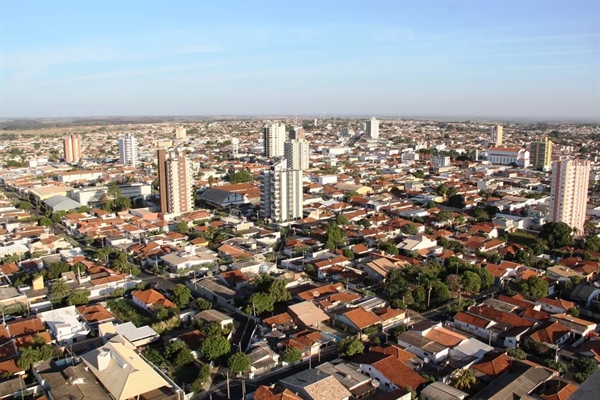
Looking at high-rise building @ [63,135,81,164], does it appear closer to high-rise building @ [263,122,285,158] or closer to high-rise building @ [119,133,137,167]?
high-rise building @ [119,133,137,167]

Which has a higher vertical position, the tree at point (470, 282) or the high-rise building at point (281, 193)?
the high-rise building at point (281, 193)

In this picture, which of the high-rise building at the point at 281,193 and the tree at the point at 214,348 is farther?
the high-rise building at the point at 281,193

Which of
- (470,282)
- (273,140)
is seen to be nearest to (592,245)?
(470,282)

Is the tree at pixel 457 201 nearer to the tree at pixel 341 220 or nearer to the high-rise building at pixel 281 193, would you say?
the tree at pixel 341 220

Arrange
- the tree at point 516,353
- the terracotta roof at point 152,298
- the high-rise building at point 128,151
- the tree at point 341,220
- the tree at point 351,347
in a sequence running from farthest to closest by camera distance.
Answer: the high-rise building at point 128,151, the tree at point 341,220, the terracotta roof at point 152,298, the tree at point 351,347, the tree at point 516,353

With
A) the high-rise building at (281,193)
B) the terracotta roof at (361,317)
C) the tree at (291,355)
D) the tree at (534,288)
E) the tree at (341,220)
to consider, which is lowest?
the tree at (291,355)

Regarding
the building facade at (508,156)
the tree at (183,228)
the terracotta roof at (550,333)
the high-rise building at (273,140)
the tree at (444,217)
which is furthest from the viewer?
the high-rise building at (273,140)

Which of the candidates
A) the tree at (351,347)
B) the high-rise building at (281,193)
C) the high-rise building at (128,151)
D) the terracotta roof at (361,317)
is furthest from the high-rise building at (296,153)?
the tree at (351,347)

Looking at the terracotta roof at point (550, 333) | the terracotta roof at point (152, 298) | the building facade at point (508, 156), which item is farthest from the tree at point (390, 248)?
the building facade at point (508, 156)
